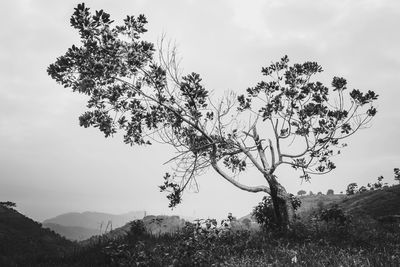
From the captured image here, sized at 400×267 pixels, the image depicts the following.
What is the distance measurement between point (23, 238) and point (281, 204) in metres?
25.8

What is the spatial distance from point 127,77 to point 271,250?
722cm


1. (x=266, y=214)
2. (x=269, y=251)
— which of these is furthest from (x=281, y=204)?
(x=269, y=251)

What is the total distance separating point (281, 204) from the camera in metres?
11.8

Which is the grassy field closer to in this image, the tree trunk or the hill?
the tree trunk

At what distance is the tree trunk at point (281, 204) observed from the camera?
1159 centimetres

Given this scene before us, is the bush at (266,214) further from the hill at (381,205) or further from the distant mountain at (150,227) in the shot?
the hill at (381,205)

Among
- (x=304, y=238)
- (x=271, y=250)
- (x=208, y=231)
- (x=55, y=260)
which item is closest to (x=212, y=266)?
(x=271, y=250)

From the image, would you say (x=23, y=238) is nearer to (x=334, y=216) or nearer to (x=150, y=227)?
(x=150, y=227)

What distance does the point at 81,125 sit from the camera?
10352mm

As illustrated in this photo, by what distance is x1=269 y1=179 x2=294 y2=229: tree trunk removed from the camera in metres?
11.6

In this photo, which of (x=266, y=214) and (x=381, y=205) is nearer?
(x=266, y=214)

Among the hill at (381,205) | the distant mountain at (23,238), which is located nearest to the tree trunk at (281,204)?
the hill at (381,205)

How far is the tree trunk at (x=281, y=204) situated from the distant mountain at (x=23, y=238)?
51.9 ft

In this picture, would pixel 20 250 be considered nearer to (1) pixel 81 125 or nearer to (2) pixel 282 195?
(1) pixel 81 125
